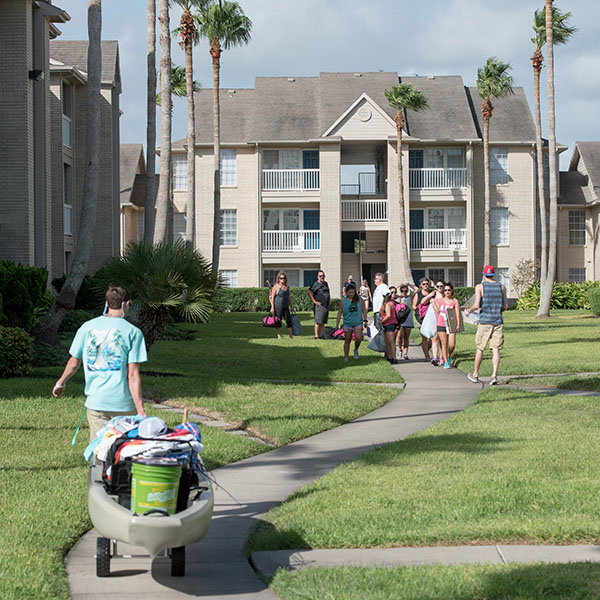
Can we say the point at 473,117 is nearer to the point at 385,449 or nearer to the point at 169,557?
the point at 385,449

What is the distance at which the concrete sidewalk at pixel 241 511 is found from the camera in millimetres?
5777

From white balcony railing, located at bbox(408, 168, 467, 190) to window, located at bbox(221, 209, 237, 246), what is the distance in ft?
32.3

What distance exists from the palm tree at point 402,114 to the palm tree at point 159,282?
29325 millimetres

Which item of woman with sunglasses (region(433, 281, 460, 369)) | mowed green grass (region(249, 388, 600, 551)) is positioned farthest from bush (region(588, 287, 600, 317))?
mowed green grass (region(249, 388, 600, 551))

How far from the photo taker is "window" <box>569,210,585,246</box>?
175 feet

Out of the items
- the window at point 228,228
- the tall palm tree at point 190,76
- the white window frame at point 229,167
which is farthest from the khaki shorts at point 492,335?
the white window frame at point 229,167

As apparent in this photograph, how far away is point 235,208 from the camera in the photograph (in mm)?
49438

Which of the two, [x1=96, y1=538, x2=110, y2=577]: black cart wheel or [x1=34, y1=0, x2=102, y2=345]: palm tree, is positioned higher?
[x1=34, y1=0, x2=102, y2=345]: palm tree

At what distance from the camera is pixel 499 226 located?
50031 millimetres

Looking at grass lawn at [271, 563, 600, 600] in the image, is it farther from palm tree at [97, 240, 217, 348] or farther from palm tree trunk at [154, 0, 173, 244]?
palm tree trunk at [154, 0, 173, 244]

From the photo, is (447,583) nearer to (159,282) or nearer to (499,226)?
(159,282)

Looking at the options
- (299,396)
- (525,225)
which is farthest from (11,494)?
(525,225)

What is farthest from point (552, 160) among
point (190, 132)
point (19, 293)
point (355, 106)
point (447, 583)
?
point (447, 583)

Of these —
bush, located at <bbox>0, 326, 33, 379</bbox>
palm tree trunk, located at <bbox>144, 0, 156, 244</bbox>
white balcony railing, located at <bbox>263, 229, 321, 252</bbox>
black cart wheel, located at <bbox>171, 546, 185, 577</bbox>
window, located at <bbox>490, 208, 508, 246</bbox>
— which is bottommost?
black cart wheel, located at <bbox>171, 546, 185, 577</bbox>
